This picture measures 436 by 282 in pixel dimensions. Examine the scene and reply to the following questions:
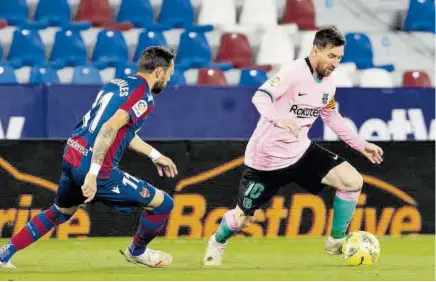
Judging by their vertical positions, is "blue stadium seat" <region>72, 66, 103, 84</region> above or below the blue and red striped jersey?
below

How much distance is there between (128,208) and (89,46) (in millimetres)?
6649

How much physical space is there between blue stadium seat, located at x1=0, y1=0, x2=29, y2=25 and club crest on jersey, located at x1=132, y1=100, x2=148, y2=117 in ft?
22.8

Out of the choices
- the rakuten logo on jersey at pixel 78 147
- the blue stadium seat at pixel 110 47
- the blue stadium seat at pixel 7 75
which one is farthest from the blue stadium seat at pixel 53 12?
the rakuten logo on jersey at pixel 78 147

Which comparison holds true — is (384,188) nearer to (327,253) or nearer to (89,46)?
(327,253)

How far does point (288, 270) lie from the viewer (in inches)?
400

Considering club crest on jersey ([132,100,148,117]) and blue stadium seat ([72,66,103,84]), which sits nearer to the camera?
club crest on jersey ([132,100,148,117])

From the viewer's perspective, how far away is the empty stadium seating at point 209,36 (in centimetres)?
1581

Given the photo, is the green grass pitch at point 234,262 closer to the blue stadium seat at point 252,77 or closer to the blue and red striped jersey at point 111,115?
the blue and red striped jersey at point 111,115

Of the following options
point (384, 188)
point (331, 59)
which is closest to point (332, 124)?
point (331, 59)

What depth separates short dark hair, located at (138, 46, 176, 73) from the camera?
968 centimetres

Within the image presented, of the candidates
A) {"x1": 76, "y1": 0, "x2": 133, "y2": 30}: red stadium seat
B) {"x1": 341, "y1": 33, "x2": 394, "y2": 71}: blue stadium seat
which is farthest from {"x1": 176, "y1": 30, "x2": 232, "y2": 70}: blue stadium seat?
{"x1": 341, "y1": 33, "x2": 394, "y2": 71}: blue stadium seat

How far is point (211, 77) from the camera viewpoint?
619 inches

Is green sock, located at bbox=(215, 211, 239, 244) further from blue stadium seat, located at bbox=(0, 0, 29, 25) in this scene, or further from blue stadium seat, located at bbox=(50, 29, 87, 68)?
blue stadium seat, located at bbox=(0, 0, 29, 25)

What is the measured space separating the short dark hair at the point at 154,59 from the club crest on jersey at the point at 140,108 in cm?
30
